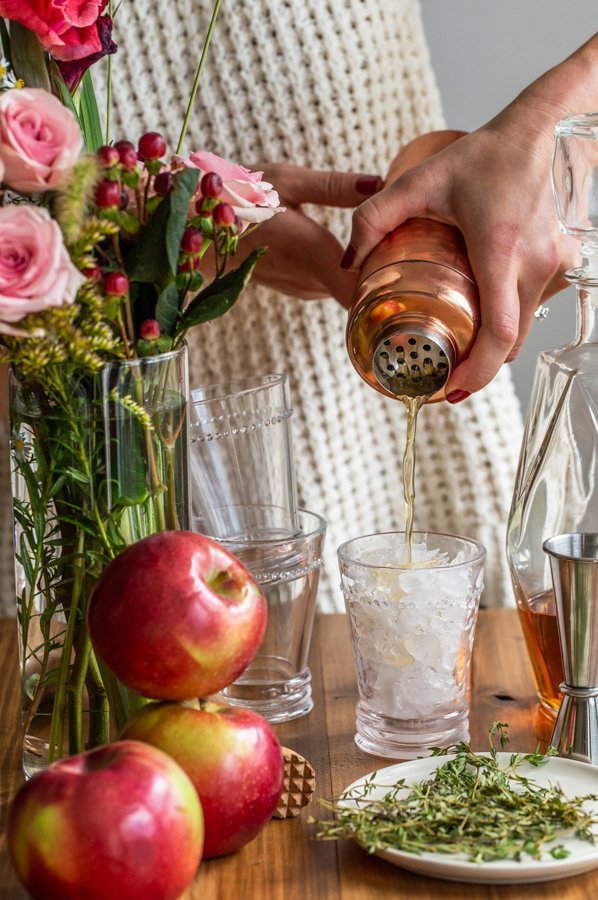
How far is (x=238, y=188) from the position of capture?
2.27 ft

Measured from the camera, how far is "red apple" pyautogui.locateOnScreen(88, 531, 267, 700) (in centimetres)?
62

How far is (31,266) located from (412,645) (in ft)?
1.25

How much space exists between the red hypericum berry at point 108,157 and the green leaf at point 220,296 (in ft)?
0.32

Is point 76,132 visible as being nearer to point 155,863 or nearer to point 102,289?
point 102,289

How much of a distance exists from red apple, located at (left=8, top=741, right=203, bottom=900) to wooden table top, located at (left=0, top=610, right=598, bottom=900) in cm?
9

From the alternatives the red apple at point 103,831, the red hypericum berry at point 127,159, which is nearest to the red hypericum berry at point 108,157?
the red hypericum berry at point 127,159

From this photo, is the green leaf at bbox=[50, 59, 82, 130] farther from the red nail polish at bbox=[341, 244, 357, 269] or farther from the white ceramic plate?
the white ceramic plate

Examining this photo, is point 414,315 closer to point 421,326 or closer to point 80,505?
point 421,326

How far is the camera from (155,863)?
0.55m

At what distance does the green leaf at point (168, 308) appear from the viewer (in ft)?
2.20

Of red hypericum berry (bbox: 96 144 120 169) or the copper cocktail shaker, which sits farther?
the copper cocktail shaker

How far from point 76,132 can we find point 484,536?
93 centimetres

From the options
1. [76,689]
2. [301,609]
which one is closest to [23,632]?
[76,689]

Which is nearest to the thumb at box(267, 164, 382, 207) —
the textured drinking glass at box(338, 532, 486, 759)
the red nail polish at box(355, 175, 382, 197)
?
the red nail polish at box(355, 175, 382, 197)
